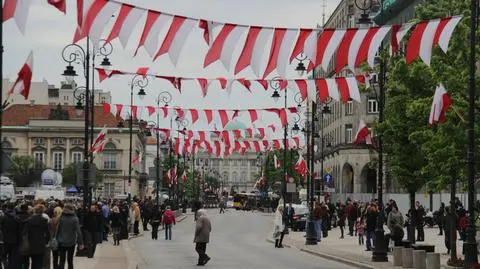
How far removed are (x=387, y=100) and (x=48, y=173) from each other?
53.6 meters

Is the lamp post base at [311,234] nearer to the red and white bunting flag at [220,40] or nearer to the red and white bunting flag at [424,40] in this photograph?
the red and white bunting flag at [424,40]

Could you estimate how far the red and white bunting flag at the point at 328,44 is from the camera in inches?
927

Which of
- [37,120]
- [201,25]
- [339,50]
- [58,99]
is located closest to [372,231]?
[339,50]

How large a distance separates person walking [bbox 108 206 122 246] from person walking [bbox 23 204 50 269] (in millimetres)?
19690

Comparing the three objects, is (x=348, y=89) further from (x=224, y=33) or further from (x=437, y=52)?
(x=224, y=33)

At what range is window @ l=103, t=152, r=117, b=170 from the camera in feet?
468

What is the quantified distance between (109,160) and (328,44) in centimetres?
12101

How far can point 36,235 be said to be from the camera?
1962cm

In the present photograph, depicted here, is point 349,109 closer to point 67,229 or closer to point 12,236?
point 67,229

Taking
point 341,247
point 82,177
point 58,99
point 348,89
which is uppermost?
point 58,99

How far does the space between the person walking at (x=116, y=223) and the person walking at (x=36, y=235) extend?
19.7 metres

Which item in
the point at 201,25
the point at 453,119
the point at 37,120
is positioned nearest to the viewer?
the point at 201,25

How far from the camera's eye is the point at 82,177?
32.7 meters

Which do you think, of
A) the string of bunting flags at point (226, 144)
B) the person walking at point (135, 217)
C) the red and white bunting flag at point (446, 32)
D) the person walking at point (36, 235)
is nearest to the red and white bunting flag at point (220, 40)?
the red and white bunting flag at point (446, 32)
